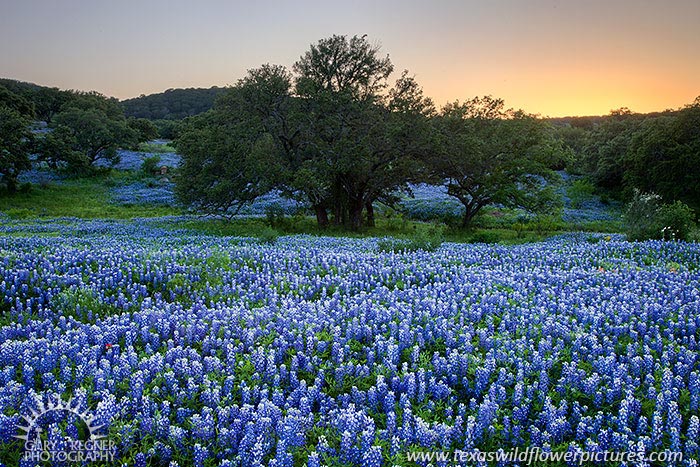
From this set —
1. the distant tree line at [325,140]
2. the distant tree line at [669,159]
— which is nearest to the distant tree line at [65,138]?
the distant tree line at [325,140]

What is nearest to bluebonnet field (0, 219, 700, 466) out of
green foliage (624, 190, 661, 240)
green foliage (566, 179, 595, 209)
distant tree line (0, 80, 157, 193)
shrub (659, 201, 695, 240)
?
green foliage (624, 190, 661, 240)

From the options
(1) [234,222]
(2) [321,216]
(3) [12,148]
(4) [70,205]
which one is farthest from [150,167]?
(2) [321,216]

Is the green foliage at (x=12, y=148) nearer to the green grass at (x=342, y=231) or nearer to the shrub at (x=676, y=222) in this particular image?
the green grass at (x=342, y=231)

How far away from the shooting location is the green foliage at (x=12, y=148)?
3553cm

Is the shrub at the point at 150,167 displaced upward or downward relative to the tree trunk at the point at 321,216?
upward

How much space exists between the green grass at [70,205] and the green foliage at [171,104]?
91.3 m

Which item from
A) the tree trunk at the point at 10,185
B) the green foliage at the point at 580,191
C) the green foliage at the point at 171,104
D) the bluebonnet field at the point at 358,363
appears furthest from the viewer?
the green foliage at the point at 171,104

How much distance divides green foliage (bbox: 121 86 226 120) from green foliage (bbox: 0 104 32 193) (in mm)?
90918

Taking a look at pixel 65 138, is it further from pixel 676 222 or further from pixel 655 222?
pixel 676 222

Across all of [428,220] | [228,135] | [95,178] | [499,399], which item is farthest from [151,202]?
[499,399]

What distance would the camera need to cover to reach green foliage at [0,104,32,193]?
35531 millimetres

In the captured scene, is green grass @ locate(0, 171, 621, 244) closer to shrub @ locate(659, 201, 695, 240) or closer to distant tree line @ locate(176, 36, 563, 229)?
distant tree line @ locate(176, 36, 563, 229)

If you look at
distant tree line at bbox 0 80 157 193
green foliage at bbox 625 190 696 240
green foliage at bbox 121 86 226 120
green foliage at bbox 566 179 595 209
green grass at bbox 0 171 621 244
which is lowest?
green grass at bbox 0 171 621 244

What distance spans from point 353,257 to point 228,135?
17.5 m
